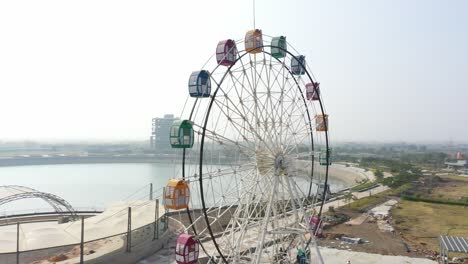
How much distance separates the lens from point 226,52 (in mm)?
17250

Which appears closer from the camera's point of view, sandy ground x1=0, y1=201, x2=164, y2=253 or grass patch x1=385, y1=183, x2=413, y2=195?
sandy ground x1=0, y1=201, x2=164, y2=253

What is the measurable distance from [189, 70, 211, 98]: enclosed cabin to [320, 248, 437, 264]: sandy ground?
13.5 m

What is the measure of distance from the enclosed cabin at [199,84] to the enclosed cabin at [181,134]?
1.82 m

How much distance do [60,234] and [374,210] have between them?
33607 mm

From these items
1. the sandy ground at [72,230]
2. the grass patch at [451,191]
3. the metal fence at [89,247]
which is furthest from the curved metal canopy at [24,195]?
the grass patch at [451,191]

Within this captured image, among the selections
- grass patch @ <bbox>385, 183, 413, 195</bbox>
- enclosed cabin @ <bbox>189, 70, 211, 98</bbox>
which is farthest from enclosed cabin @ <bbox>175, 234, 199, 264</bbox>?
grass patch @ <bbox>385, 183, 413, 195</bbox>

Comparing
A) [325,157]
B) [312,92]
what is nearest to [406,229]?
[325,157]

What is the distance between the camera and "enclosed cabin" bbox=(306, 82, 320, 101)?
21250mm

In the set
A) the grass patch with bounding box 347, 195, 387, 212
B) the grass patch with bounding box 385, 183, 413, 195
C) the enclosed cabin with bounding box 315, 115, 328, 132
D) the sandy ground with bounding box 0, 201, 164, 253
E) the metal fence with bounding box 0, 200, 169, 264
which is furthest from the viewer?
the grass patch with bounding box 385, 183, 413, 195

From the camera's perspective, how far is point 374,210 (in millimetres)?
43000

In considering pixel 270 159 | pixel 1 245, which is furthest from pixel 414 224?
pixel 1 245

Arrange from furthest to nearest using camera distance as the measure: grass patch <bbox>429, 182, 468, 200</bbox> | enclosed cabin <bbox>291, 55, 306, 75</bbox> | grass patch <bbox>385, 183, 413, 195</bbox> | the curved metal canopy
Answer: grass patch <bbox>385, 183, 413, 195</bbox>, grass patch <bbox>429, 182, 468, 200</bbox>, the curved metal canopy, enclosed cabin <bbox>291, 55, 306, 75</bbox>

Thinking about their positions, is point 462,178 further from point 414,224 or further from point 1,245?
point 1,245

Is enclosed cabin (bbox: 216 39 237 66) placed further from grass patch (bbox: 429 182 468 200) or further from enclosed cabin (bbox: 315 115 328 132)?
grass patch (bbox: 429 182 468 200)
